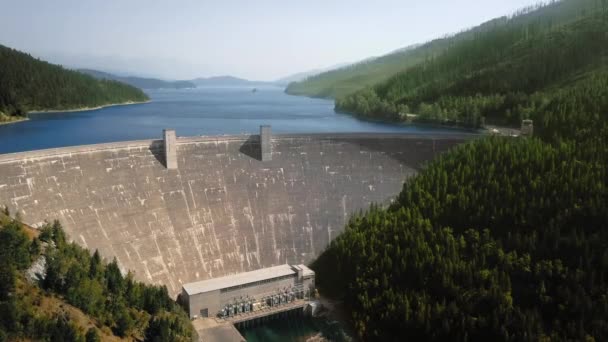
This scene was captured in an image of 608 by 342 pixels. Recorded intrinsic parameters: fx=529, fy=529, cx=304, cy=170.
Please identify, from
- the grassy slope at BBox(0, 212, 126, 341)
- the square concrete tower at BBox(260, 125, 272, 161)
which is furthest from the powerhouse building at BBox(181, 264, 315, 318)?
the square concrete tower at BBox(260, 125, 272, 161)

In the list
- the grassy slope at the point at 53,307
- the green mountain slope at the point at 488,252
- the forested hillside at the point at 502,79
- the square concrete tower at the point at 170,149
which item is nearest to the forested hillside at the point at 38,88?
the forested hillside at the point at 502,79

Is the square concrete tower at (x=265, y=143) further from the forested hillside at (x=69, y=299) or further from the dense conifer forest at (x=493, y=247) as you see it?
the forested hillside at (x=69, y=299)

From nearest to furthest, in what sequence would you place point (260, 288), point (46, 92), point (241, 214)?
point (260, 288) → point (241, 214) → point (46, 92)

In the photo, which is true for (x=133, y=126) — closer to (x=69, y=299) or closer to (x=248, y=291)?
(x=248, y=291)

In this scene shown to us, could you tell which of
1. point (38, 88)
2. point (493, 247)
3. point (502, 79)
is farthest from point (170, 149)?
point (38, 88)

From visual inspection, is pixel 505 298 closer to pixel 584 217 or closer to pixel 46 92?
pixel 584 217

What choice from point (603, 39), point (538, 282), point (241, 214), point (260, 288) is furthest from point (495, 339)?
point (603, 39)
